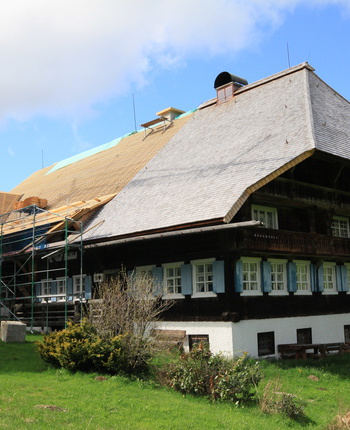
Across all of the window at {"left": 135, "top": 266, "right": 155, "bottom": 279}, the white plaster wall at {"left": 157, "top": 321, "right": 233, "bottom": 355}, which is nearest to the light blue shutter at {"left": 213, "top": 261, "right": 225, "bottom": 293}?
the white plaster wall at {"left": 157, "top": 321, "right": 233, "bottom": 355}

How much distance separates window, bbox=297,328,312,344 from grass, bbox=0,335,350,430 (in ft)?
13.0

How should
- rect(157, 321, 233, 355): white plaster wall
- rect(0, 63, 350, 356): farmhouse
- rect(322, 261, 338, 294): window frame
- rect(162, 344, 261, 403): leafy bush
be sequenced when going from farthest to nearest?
1. rect(322, 261, 338, 294): window frame
2. rect(0, 63, 350, 356): farmhouse
3. rect(157, 321, 233, 355): white plaster wall
4. rect(162, 344, 261, 403): leafy bush

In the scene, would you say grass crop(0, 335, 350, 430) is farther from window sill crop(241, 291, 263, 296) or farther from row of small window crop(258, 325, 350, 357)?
window sill crop(241, 291, 263, 296)

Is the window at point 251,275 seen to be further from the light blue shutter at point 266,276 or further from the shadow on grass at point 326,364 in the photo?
the shadow on grass at point 326,364

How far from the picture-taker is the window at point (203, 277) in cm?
1811

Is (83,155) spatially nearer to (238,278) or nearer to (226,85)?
(226,85)

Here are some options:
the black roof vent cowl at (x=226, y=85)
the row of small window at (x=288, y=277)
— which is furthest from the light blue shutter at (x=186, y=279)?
the black roof vent cowl at (x=226, y=85)

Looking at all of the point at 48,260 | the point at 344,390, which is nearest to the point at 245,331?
the point at 344,390

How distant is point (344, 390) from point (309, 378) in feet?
3.90

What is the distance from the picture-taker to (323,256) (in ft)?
65.8

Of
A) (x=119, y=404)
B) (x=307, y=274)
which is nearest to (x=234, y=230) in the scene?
(x=307, y=274)

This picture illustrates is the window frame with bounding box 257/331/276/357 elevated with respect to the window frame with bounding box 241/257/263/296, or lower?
lower

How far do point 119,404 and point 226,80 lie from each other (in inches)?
830

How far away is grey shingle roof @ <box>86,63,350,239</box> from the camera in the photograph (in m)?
17.9
